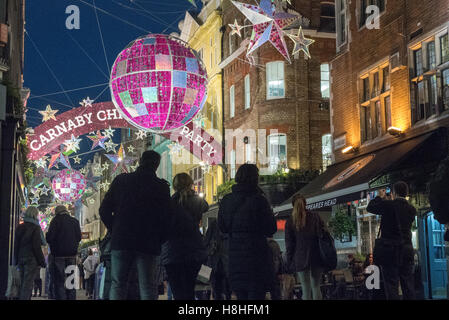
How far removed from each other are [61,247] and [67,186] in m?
13.9

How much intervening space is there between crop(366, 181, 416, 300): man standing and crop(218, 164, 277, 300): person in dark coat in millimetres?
2748

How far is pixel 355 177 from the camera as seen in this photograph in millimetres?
17922

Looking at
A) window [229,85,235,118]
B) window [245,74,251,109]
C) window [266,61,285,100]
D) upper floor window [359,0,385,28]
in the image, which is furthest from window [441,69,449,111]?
window [229,85,235,118]

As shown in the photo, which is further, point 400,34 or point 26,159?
point 26,159

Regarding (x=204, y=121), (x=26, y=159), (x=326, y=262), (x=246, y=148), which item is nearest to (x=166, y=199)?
(x=326, y=262)

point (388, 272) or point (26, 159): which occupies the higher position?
point (26, 159)

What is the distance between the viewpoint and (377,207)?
34.4 feet

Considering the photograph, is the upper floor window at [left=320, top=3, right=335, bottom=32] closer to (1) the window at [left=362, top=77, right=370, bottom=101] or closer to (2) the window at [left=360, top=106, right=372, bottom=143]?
(1) the window at [left=362, top=77, right=370, bottom=101]

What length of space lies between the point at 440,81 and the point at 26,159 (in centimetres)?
1253

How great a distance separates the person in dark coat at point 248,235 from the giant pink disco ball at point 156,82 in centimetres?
534

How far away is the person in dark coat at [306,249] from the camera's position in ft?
33.4

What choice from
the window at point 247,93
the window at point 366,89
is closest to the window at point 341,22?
the window at point 366,89

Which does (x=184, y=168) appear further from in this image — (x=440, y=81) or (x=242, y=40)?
(x=440, y=81)

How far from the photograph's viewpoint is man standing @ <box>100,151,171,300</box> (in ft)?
24.8
